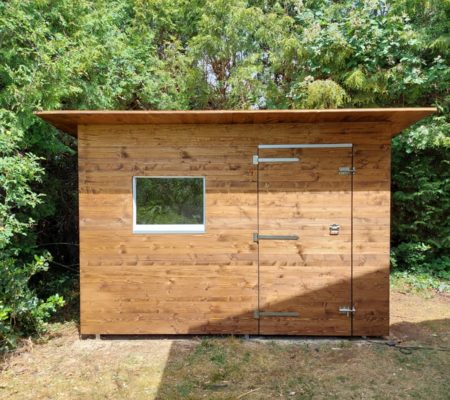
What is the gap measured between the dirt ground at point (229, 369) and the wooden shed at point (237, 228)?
19 cm

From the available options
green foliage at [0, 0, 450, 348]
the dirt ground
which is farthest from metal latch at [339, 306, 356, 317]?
green foliage at [0, 0, 450, 348]

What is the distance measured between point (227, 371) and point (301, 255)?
131 cm

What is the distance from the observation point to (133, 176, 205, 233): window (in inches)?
145

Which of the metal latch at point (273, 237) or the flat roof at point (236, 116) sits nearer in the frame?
the flat roof at point (236, 116)

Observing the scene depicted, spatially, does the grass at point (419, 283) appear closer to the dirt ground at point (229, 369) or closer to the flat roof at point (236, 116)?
the dirt ground at point (229, 369)

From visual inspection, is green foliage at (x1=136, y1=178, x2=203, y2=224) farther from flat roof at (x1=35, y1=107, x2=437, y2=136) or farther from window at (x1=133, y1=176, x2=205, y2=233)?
flat roof at (x1=35, y1=107, x2=437, y2=136)

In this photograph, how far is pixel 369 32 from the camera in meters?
5.93

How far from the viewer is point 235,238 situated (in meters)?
3.66

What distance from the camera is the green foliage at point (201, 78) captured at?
12.4 ft

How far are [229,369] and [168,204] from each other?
1667 mm

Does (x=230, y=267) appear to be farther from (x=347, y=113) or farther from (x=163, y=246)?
(x=347, y=113)

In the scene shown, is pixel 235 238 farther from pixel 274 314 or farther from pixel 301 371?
pixel 301 371

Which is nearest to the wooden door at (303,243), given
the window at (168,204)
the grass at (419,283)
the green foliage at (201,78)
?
the window at (168,204)

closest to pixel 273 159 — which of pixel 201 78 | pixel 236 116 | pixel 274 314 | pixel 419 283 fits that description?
pixel 236 116
